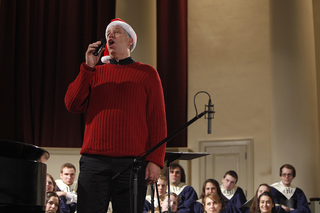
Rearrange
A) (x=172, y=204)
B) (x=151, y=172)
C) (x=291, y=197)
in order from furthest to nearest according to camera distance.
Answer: (x=291, y=197)
(x=172, y=204)
(x=151, y=172)

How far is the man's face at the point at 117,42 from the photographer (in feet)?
6.60

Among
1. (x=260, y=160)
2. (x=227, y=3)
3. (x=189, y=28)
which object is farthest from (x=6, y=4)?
(x=260, y=160)

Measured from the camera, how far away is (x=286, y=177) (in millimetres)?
5301

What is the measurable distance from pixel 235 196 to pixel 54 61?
392 centimetres

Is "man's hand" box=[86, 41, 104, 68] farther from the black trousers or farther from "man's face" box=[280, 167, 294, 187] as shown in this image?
"man's face" box=[280, 167, 294, 187]

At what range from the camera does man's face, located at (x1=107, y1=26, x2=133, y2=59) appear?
2012 mm

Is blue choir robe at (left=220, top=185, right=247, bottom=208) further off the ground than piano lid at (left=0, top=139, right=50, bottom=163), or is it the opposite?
piano lid at (left=0, top=139, right=50, bottom=163)

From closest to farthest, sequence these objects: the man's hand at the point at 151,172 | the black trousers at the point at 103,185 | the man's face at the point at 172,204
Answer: the black trousers at the point at 103,185 < the man's hand at the point at 151,172 < the man's face at the point at 172,204

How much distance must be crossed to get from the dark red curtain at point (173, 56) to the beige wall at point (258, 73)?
15 centimetres

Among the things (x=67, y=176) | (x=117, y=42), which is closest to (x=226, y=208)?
(x=67, y=176)

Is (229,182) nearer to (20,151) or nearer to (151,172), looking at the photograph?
Answer: (151,172)

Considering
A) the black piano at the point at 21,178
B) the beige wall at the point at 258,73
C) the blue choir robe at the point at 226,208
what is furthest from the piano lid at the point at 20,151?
the beige wall at the point at 258,73

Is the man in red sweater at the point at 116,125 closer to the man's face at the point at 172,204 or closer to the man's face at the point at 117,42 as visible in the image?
the man's face at the point at 117,42

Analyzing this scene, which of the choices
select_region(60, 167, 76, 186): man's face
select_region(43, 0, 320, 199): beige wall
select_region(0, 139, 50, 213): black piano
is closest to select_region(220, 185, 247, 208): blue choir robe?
select_region(43, 0, 320, 199): beige wall
